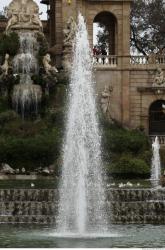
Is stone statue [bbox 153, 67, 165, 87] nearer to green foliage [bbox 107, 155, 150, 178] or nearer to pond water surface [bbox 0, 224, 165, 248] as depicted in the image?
green foliage [bbox 107, 155, 150, 178]

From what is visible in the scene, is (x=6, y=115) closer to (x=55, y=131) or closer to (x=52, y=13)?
(x=55, y=131)

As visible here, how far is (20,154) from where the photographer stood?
4397 centimetres

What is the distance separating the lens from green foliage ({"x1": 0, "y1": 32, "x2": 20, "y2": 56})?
1975 inches

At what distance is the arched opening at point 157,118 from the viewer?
53.8m

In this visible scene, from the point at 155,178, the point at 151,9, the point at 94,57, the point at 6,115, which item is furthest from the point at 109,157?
the point at 151,9

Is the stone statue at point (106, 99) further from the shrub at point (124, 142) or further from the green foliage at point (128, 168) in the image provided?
the green foliage at point (128, 168)

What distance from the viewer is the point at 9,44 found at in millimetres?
50375

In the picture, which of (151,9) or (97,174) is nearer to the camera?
(97,174)

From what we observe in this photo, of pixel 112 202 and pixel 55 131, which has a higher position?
pixel 55 131

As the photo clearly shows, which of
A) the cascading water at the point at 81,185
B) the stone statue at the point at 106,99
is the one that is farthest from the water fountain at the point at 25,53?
the cascading water at the point at 81,185

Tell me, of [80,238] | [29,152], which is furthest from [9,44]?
[80,238]

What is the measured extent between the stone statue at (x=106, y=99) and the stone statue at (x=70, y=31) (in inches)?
132

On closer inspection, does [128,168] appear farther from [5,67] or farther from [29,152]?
[5,67]

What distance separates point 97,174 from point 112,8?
28832mm
